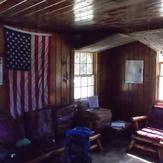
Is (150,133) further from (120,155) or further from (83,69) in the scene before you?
(83,69)

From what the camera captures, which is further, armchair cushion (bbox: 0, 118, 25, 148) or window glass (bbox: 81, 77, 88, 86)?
window glass (bbox: 81, 77, 88, 86)

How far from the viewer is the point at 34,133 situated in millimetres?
3605

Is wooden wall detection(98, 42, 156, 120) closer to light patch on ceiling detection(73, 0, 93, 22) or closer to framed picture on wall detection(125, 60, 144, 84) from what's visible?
framed picture on wall detection(125, 60, 144, 84)

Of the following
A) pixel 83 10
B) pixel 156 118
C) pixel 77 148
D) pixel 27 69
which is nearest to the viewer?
pixel 83 10

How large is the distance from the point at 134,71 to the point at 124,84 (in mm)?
477

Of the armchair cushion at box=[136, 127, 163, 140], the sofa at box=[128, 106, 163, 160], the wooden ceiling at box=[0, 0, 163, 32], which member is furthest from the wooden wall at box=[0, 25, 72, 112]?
the armchair cushion at box=[136, 127, 163, 140]

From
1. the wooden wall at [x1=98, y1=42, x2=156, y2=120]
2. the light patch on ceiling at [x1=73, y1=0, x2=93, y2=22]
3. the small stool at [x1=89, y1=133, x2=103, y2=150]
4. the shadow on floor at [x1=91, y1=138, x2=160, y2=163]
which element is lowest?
the shadow on floor at [x1=91, y1=138, x2=160, y2=163]

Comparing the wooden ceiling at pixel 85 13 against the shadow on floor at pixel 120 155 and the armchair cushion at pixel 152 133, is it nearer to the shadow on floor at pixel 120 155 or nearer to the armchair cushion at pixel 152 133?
the armchair cushion at pixel 152 133

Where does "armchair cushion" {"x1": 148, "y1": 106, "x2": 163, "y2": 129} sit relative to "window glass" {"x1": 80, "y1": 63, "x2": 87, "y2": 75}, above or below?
below

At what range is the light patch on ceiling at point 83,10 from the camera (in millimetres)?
2328

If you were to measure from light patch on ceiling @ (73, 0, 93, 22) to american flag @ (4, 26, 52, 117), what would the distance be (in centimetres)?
102

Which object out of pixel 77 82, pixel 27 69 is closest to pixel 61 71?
pixel 77 82

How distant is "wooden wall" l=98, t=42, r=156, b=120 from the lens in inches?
199

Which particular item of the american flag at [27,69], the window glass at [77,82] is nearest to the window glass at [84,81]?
the window glass at [77,82]
